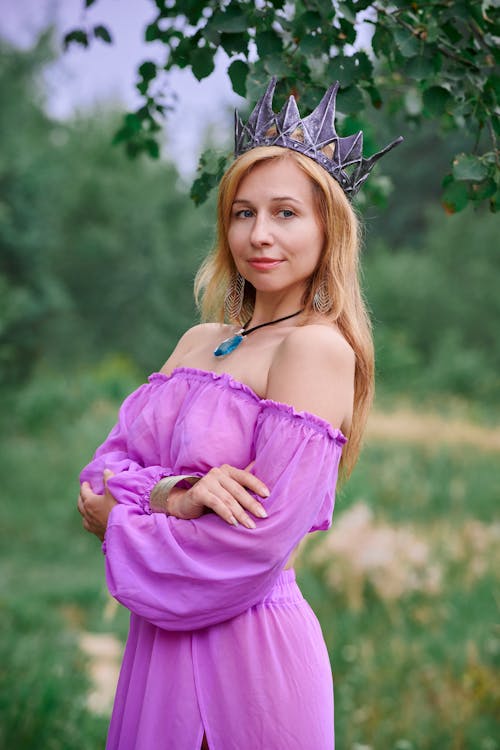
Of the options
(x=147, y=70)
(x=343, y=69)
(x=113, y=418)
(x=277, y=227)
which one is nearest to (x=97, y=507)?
(x=277, y=227)

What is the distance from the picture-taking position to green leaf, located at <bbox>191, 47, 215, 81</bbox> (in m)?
2.36

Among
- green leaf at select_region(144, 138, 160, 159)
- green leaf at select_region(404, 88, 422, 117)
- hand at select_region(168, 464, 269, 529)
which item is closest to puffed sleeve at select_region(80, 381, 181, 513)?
hand at select_region(168, 464, 269, 529)

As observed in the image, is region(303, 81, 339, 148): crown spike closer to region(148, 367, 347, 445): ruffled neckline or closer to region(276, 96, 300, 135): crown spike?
region(276, 96, 300, 135): crown spike

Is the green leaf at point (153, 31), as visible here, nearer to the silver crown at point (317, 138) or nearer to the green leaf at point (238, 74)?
the green leaf at point (238, 74)

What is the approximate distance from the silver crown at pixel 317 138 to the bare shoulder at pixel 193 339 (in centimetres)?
46

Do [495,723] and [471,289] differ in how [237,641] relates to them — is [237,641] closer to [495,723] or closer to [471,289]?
[495,723]

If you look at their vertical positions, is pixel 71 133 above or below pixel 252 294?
above

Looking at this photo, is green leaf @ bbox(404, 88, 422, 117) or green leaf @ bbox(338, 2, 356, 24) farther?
green leaf @ bbox(404, 88, 422, 117)

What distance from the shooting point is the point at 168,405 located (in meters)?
1.92

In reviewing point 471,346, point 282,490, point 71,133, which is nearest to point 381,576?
point 282,490

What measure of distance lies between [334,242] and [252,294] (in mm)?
338

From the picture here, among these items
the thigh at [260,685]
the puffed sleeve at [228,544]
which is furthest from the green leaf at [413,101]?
the thigh at [260,685]

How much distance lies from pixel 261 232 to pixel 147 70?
48.2 inches

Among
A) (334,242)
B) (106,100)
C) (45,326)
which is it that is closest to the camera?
(334,242)
